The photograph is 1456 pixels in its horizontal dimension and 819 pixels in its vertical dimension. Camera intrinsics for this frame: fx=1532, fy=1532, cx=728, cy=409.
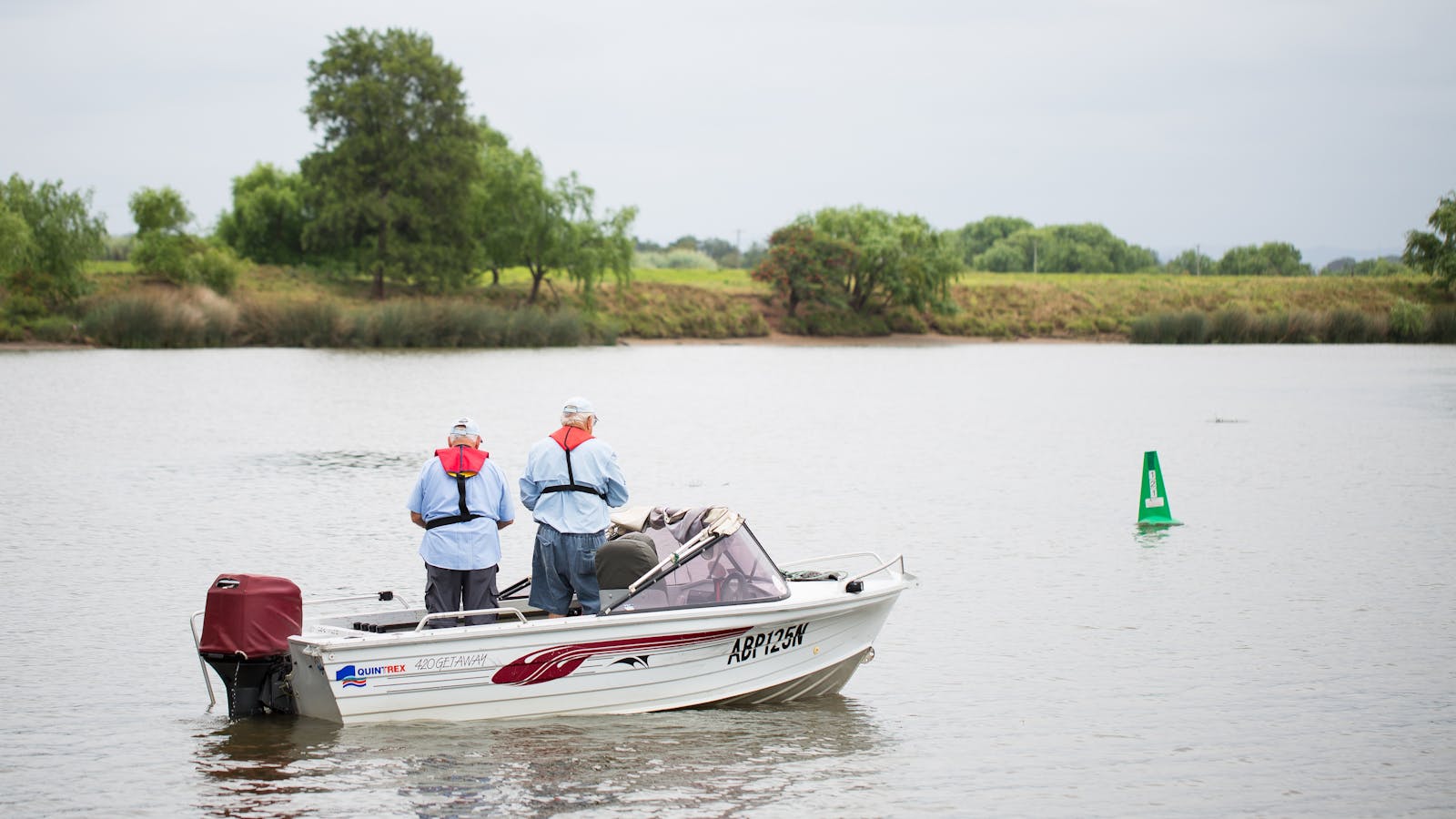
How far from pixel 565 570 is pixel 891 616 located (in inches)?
188

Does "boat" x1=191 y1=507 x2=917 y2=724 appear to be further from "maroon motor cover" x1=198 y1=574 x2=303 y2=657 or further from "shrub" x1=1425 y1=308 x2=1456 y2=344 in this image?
"shrub" x1=1425 y1=308 x2=1456 y2=344

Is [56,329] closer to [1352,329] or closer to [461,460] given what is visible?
[461,460]

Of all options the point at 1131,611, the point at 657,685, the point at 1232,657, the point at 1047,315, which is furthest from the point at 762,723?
the point at 1047,315

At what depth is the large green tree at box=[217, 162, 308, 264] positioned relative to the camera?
86.6 metres

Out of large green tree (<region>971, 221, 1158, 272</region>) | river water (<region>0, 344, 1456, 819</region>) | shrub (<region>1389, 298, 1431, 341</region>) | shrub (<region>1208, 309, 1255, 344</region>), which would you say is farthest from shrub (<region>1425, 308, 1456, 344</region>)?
large green tree (<region>971, 221, 1158, 272</region>)

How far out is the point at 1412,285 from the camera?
95.8 m

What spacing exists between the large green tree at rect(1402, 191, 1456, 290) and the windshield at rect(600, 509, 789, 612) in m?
87.5

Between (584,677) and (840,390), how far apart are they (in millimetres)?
40242

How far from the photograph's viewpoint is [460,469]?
10.6 metres

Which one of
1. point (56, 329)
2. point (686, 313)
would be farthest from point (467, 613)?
point (686, 313)

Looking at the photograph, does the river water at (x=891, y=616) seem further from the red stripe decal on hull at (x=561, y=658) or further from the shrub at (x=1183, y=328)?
the shrub at (x=1183, y=328)

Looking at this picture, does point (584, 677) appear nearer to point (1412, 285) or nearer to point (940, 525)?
point (940, 525)

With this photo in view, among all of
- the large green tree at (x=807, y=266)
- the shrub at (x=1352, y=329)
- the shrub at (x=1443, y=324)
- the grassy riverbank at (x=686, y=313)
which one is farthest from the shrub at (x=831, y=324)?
the shrub at (x=1443, y=324)

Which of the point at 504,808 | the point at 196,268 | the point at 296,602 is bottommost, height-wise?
the point at 504,808
